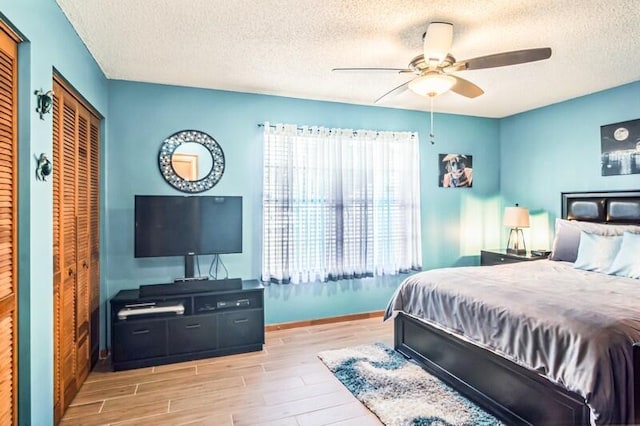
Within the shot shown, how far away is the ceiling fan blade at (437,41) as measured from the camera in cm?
237

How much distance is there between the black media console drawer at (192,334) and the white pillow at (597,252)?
11.6ft

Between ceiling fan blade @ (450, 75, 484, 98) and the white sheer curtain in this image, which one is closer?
ceiling fan blade @ (450, 75, 484, 98)

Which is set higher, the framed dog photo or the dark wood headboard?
the framed dog photo

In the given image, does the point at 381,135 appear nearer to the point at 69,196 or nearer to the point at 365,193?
the point at 365,193

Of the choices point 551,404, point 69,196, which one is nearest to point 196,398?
point 69,196

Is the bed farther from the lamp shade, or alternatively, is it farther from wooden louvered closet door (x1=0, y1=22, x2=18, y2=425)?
wooden louvered closet door (x1=0, y1=22, x2=18, y2=425)

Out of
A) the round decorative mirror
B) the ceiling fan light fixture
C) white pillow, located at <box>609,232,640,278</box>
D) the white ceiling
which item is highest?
the white ceiling

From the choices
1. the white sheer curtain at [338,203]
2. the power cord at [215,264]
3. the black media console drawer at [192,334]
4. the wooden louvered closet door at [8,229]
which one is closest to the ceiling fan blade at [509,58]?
the white sheer curtain at [338,203]

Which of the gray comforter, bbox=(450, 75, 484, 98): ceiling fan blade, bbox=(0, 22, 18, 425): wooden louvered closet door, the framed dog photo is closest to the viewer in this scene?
bbox=(0, 22, 18, 425): wooden louvered closet door

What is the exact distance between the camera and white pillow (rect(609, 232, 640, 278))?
3.10 meters

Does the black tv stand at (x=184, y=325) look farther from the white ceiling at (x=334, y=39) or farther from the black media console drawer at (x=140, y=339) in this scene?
the white ceiling at (x=334, y=39)

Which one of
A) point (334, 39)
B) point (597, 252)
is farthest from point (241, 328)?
point (597, 252)

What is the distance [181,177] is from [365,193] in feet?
6.88

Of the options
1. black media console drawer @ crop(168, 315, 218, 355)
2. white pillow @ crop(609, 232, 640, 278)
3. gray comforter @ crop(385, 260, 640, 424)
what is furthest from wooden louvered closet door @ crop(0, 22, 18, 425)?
white pillow @ crop(609, 232, 640, 278)
